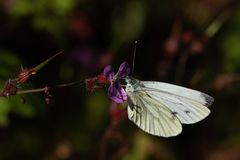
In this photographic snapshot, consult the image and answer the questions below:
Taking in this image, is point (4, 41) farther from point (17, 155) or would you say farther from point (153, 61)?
point (153, 61)

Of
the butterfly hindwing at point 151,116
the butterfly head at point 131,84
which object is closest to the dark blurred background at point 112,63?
the butterfly hindwing at point 151,116

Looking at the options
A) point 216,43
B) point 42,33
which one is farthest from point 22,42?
point 216,43

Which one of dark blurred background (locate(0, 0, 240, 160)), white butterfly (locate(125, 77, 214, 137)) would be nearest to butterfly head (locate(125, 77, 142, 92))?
white butterfly (locate(125, 77, 214, 137))

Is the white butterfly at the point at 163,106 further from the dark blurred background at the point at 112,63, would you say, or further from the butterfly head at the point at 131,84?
the dark blurred background at the point at 112,63

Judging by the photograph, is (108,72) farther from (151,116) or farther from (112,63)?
(112,63)

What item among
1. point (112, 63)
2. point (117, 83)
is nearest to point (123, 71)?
point (117, 83)

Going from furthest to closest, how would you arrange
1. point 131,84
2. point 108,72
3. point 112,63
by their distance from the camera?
1. point 112,63
2. point 131,84
3. point 108,72
